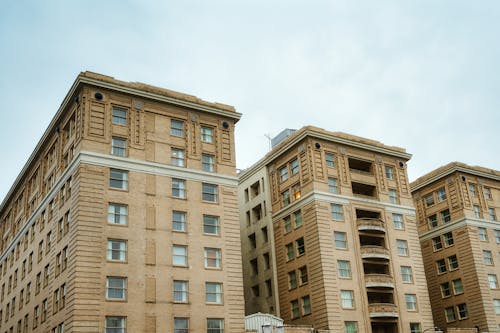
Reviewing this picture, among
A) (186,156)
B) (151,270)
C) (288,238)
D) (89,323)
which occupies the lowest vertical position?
(89,323)

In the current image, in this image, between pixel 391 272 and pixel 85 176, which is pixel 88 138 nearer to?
pixel 85 176

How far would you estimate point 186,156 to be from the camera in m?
62.9

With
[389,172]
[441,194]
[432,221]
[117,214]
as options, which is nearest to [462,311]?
[432,221]

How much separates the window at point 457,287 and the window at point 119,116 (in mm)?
51065

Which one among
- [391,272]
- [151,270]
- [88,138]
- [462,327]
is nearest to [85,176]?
[88,138]

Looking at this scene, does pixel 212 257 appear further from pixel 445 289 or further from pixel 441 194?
pixel 441 194

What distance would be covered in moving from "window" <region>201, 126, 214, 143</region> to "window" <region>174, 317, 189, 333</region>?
19.0 metres

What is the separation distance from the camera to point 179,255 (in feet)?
191

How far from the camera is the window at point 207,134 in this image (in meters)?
65.2

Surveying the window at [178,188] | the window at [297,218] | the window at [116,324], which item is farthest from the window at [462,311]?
the window at [116,324]

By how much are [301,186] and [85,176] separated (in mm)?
28143

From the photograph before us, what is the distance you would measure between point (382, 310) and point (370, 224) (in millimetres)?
10156

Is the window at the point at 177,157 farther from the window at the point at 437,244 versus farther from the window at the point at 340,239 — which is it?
the window at the point at 437,244

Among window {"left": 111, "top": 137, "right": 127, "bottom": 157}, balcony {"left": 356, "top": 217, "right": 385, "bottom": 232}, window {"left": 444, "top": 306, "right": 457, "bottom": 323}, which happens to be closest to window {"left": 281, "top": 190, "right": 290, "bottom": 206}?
balcony {"left": 356, "top": 217, "right": 385, "bottom": 232}
